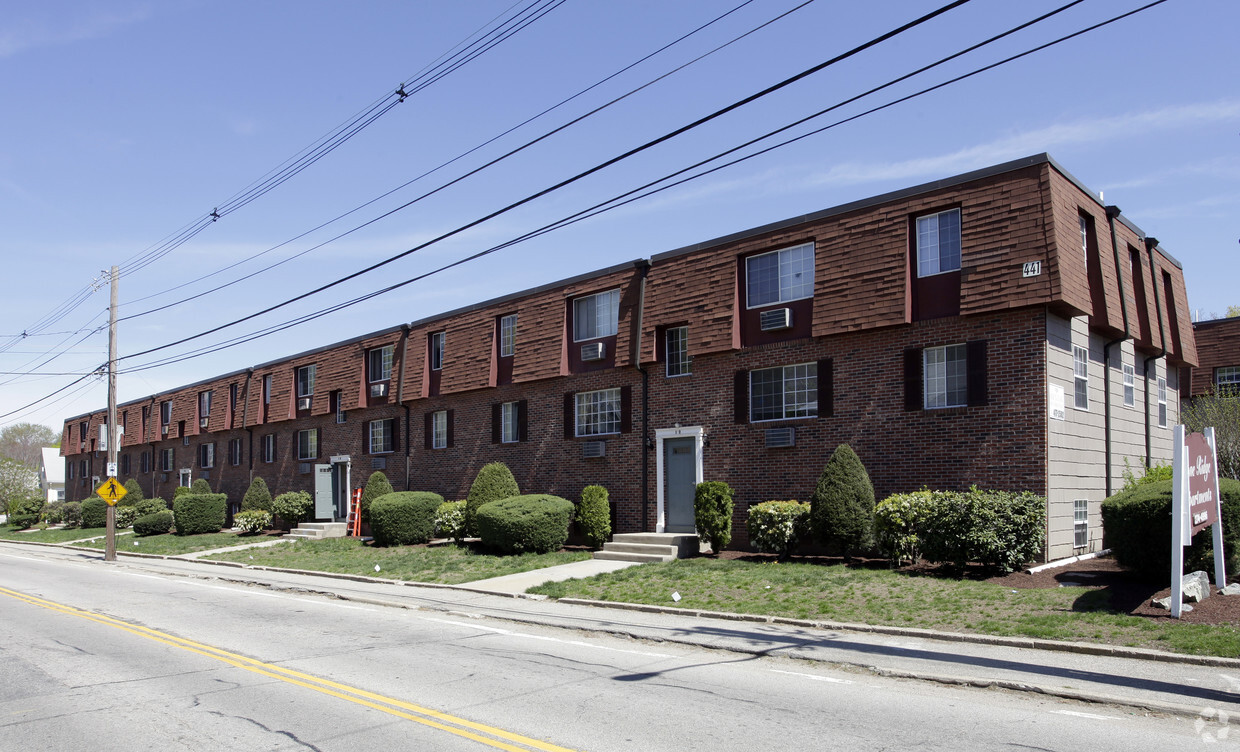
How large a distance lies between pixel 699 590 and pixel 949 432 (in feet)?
18.4

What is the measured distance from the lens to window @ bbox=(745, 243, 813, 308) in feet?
61.4

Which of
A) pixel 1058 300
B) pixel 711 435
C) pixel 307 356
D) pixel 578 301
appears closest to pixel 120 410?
pixel 307 356

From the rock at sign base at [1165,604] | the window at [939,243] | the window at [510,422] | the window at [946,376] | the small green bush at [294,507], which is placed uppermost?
the window at [939,243]

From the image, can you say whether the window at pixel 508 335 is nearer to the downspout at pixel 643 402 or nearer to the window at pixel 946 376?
the downspout at pixel 643 402

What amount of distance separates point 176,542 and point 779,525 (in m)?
26.4

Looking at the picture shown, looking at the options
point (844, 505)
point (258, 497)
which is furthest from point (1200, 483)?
point (258, 497)

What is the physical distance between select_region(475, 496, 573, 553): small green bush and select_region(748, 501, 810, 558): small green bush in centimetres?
580

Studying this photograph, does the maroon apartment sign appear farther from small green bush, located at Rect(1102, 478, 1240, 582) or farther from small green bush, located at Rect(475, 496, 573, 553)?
small green bush, located at Rect(475, 496, 573, 553)

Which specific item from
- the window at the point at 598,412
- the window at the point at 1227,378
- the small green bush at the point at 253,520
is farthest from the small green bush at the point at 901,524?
the small green bush at the point at 253,520

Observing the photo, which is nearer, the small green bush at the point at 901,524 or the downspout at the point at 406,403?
the small green bush at the point at 901,524

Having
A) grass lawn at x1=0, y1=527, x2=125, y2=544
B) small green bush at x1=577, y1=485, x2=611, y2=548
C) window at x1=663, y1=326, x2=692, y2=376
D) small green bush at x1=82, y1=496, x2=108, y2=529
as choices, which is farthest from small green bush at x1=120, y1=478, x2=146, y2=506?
window at x1=663, y1=326, x2=692, y2=376

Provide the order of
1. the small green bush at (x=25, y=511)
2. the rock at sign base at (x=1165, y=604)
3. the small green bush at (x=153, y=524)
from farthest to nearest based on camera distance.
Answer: the small green bush at (x=25, y=511) → the small green bush at (x=153, y=524) → the rock at sign base at (x=1165, y=604)

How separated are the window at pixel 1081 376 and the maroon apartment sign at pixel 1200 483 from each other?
4688 millimetres

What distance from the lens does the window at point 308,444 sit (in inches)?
1407
